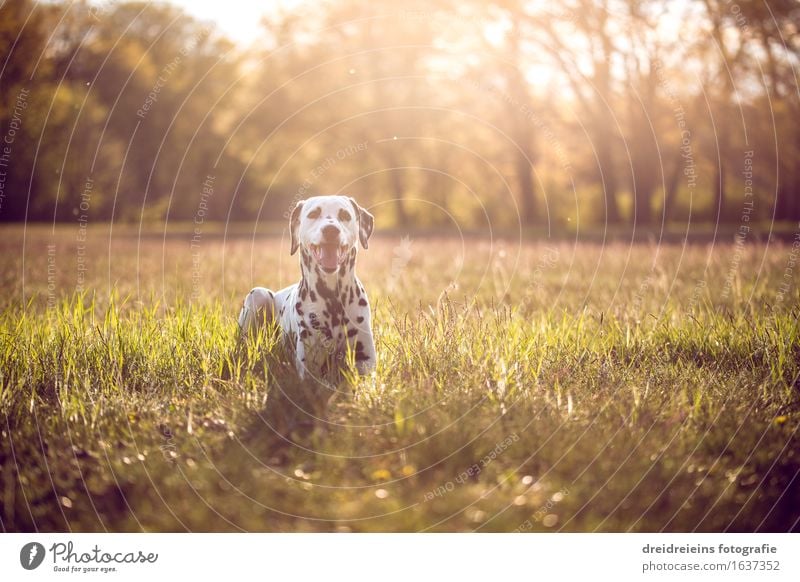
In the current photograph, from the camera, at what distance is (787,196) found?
31828 mm

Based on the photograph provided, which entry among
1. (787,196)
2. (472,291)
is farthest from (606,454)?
(787,196)

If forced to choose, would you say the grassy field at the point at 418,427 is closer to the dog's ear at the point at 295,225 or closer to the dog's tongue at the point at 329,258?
the dog's tongue at the point at 329,258

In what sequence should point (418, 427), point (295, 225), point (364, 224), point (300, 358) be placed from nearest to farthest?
point (418, 427) → point (300, 358) → point (295, 225) → point (364, 224)

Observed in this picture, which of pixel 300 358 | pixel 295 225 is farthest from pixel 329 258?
pixel 300 358

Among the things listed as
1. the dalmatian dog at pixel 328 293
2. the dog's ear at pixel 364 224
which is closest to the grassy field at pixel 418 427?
the dalmatian dog at pixel 328 293

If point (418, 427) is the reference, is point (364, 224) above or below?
above

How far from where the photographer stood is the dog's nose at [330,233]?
19.3 ft

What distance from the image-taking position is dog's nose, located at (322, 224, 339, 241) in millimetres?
5875

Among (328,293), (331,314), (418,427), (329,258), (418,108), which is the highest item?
(418,108)

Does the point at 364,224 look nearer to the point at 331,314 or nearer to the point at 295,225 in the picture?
the point at 295,225

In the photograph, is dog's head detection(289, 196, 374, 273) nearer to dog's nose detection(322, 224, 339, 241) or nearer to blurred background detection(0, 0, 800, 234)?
dog's nose detection(322, 224, 339, 241)

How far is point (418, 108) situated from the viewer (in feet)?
89.4

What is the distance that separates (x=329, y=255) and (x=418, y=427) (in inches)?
77.9
